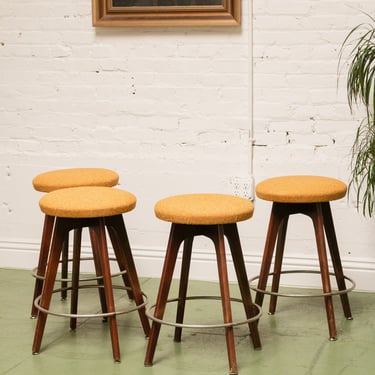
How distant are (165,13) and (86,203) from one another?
1.40 m

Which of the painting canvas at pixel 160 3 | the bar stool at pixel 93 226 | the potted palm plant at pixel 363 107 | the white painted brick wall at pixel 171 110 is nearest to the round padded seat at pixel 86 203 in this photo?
the bar stool at pixel 93 226

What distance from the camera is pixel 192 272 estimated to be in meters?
4.78

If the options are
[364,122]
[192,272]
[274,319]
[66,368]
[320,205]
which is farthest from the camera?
[192,272]

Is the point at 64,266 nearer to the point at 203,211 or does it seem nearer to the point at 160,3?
the point at 203,211

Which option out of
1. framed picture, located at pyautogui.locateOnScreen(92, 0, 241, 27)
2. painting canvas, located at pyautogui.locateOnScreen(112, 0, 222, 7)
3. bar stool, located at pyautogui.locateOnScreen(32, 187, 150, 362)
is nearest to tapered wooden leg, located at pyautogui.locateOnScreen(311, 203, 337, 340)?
bar stool, located at pyautogui.locateOnScreen(32, 187, 150, 362)

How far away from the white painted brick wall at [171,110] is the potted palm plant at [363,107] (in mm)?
49

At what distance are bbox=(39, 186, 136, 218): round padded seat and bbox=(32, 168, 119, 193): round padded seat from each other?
0.27 metres

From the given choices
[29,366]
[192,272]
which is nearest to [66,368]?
[29,366]

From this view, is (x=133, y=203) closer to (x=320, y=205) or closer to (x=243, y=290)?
(x=243, y=290)

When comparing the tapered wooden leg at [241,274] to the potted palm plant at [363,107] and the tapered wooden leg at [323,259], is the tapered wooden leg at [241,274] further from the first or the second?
the potted palm plant at [363,107]

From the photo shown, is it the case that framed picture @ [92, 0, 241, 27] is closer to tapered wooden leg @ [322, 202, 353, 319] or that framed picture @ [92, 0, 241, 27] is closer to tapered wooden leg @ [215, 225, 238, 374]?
tapered wooden leg @ [322, 202, 353, 319]

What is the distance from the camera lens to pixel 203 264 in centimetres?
477

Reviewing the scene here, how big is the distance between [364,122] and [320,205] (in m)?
0.75

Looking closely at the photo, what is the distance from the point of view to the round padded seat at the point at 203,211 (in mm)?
3447
